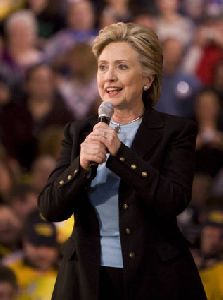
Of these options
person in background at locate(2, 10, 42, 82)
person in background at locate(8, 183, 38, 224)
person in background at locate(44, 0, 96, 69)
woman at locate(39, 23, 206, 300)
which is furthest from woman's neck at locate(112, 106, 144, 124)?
person in background at locate(44, 0, 96, 69)

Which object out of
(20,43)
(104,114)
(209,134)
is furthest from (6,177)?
(104,114)

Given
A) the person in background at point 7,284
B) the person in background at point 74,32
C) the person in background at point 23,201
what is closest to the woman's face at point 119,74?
the person in background at point 7,284

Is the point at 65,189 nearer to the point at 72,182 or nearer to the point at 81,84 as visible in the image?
the point at 72,182

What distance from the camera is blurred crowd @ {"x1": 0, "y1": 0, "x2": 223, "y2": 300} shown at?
5508mm

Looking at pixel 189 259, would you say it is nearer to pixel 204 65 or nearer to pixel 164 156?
pixel 164 156

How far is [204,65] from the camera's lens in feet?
26.7

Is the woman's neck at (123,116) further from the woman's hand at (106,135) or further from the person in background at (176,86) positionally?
the person in background at (176,86)

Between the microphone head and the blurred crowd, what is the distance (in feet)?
7.50

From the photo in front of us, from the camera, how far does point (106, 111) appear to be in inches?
105

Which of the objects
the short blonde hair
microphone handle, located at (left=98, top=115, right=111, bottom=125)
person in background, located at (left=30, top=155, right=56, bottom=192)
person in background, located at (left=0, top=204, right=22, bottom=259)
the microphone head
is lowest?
person in background, located at (left=0, top=204, right=22, bottom=259)

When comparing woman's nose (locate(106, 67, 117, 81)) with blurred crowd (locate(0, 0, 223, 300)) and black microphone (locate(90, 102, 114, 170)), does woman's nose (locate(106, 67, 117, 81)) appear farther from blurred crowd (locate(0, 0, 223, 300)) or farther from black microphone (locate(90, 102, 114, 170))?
blurred crowd (locate(0, 0, 223, 300))

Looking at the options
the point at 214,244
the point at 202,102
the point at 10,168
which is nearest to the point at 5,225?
the point at 10,168

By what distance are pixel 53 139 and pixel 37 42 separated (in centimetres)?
163

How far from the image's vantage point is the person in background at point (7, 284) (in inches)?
195
